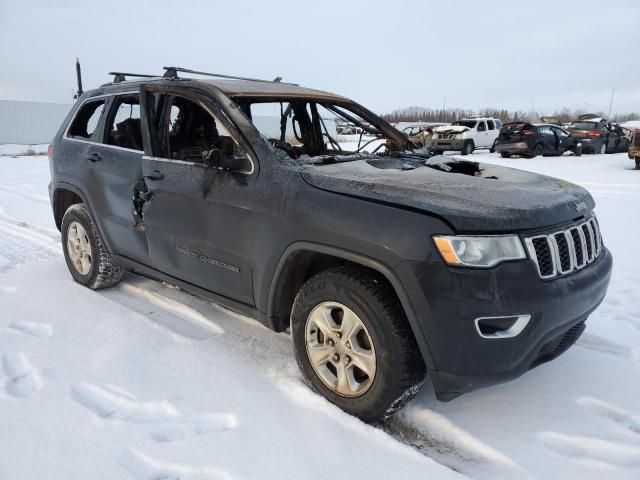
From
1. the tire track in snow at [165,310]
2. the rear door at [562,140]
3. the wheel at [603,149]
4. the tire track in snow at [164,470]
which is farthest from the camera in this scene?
the wheel at [603,149]

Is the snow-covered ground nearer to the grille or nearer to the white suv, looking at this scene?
the grille

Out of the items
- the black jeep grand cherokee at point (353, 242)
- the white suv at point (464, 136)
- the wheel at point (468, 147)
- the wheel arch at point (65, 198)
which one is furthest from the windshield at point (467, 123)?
the wheel arch at point (65, 198)

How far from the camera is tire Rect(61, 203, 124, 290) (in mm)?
4117

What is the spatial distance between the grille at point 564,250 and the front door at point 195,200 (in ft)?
4.77

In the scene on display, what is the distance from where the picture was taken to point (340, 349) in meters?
2.51

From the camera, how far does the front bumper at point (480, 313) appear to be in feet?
6.87

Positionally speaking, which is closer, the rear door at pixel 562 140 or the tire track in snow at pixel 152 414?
the tire track in snow at pixel 152 414

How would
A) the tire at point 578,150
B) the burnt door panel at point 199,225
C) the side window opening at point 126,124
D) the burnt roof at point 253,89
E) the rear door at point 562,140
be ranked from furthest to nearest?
the tire at point 578,150
the rear door at point 562,140
the side window opening at point 126,124
the burnt roof at point 253,89
the burnt door panel at point 199,225

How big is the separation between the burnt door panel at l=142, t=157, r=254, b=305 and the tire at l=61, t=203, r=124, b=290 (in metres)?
0.89

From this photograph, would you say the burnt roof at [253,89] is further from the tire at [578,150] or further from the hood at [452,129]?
the tire at [578,150]

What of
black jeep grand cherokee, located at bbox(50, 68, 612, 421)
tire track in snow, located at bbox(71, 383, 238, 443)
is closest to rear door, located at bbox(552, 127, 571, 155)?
black jeep grand cherokee, located at bbox(50, 68, 612, 421)

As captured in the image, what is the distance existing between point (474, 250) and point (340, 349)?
0.84 meters

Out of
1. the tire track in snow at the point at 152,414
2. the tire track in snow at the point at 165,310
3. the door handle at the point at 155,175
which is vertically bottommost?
the tire track in snow at the point at 152,414

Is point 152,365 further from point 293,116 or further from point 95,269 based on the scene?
point 293,116
